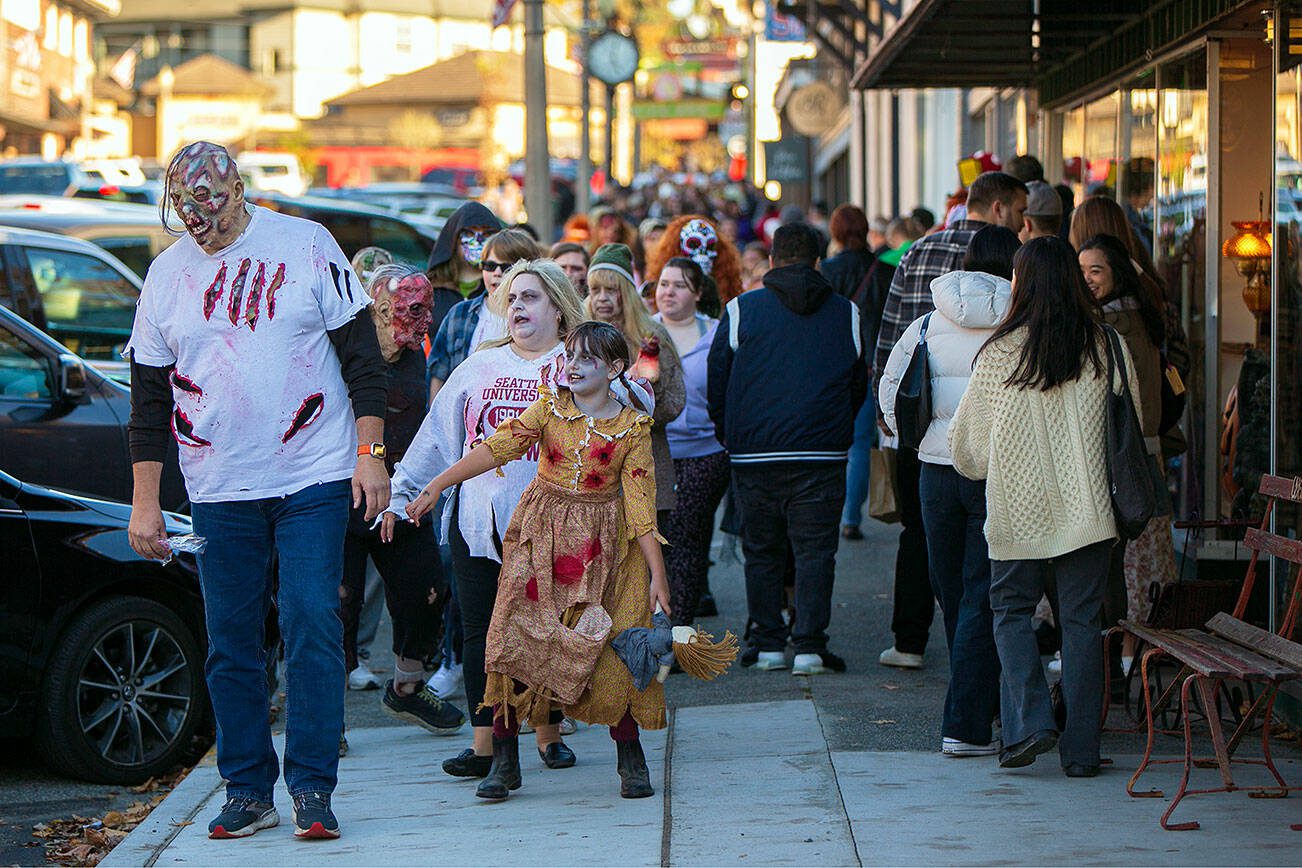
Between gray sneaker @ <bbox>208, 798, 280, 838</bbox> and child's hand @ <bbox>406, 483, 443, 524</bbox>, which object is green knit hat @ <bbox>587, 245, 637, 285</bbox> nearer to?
child's hand @ <bbox>406, 483, 443, 524</bbox>

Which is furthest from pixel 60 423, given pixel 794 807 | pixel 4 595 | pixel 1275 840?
pixel 1275 840

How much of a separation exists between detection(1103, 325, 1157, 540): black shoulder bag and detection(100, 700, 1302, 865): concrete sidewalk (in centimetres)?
87

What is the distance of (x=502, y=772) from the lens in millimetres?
5973

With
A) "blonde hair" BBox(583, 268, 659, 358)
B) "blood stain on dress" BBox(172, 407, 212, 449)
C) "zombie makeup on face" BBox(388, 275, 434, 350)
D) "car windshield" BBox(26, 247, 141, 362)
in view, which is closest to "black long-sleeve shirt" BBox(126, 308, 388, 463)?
"blood stain on dress" BBox(172, 407, 212, 449)

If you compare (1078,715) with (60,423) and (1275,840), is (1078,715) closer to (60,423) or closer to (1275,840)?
(1275,840)

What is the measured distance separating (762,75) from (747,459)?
36.7 metres

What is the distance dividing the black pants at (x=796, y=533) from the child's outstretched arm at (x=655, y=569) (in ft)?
7.59

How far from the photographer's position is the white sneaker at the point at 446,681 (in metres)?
7.91

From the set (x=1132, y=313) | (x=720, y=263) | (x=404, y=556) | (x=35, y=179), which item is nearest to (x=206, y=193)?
(x=404, y=556)

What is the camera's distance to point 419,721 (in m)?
7.15

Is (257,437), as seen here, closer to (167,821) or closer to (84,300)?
(167,821)

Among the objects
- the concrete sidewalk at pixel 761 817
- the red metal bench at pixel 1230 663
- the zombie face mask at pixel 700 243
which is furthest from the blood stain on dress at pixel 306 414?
the zombie face mask at pixel 700 243

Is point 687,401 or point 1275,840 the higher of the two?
point 687,401

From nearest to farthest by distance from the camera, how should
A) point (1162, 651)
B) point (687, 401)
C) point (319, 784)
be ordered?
1. point (319, 784)
2. point (1162, 651)
3. point (687, 401)
